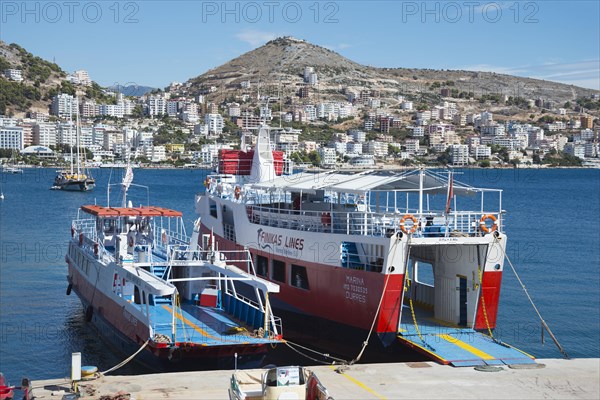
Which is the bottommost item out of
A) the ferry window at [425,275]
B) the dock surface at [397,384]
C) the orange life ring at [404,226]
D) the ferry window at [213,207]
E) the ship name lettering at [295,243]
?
the ferry window at [425,275]

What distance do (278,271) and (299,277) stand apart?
1.48 metres

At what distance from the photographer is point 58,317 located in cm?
3231

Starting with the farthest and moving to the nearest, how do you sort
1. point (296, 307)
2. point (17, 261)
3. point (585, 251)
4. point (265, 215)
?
point (585, 251)
point (17, 261)
point (265, 215)
point (296, 307)

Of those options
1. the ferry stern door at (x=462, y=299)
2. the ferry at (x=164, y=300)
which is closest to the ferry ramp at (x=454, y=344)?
the ferry stern door at (x=462, y=299)

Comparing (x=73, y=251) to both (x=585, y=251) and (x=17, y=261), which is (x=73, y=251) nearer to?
(x=17, y=261)

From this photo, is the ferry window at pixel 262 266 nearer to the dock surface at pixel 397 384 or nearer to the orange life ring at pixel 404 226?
the orange life ring at pixel 404 226

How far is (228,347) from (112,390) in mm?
3683

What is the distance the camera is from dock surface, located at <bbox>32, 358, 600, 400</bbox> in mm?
17609

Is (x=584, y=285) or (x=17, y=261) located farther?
(x=17, y=261)

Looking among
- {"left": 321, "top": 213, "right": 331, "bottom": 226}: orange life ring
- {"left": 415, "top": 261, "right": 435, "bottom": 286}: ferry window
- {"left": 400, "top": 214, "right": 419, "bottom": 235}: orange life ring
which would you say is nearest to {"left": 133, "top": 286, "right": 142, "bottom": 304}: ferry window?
{"left": 321, "top": 213, "right": 331, "bottom": 226}: orange life ring

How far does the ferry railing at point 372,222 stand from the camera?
79.2 feet

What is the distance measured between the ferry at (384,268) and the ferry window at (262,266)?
0.04 metres

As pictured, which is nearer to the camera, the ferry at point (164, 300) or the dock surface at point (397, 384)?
the dock surface at point (397, 384)

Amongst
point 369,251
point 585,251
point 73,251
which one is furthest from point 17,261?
point 585,251
